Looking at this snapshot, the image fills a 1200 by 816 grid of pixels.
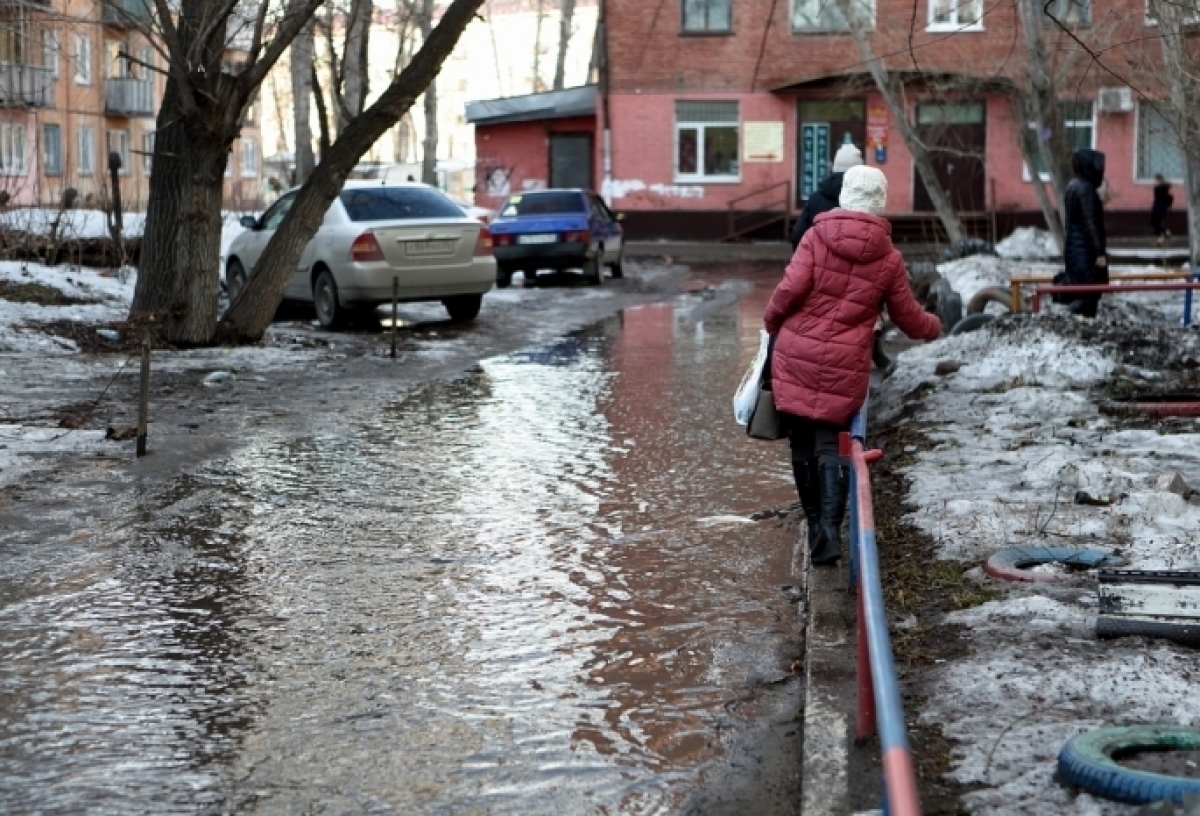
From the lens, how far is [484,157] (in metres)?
45.2

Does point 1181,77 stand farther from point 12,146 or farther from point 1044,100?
point 12,146

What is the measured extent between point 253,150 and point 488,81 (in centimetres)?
1732

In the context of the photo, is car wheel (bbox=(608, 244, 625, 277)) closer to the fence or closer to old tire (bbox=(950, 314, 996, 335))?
old tire (bbox=(950, 314, 996, 335))

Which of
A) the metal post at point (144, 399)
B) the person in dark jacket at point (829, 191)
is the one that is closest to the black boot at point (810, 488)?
the metal post at point (144, 399)

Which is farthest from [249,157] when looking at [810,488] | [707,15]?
[810,488]

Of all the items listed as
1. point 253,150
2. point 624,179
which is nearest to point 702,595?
point 624,179

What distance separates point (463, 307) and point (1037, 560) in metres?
13.3

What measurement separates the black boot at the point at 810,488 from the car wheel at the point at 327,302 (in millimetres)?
11226

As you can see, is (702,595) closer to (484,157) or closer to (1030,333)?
(1030,333)

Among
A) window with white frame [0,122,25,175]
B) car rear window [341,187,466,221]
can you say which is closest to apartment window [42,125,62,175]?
window with white frame [0,122,25,175]

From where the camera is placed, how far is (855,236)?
6676 mm

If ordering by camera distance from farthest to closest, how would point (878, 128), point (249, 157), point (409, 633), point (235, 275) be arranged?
1. point (249, 157)
2. point (878, 128)
3. point (235, 275)
4. point (409, 633)

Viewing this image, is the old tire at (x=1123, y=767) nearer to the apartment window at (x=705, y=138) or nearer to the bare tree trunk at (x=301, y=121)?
the bare tree trunk at (x=301, y=121)

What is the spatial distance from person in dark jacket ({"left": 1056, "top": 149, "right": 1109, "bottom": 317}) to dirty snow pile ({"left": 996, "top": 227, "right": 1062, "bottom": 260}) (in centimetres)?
1709
